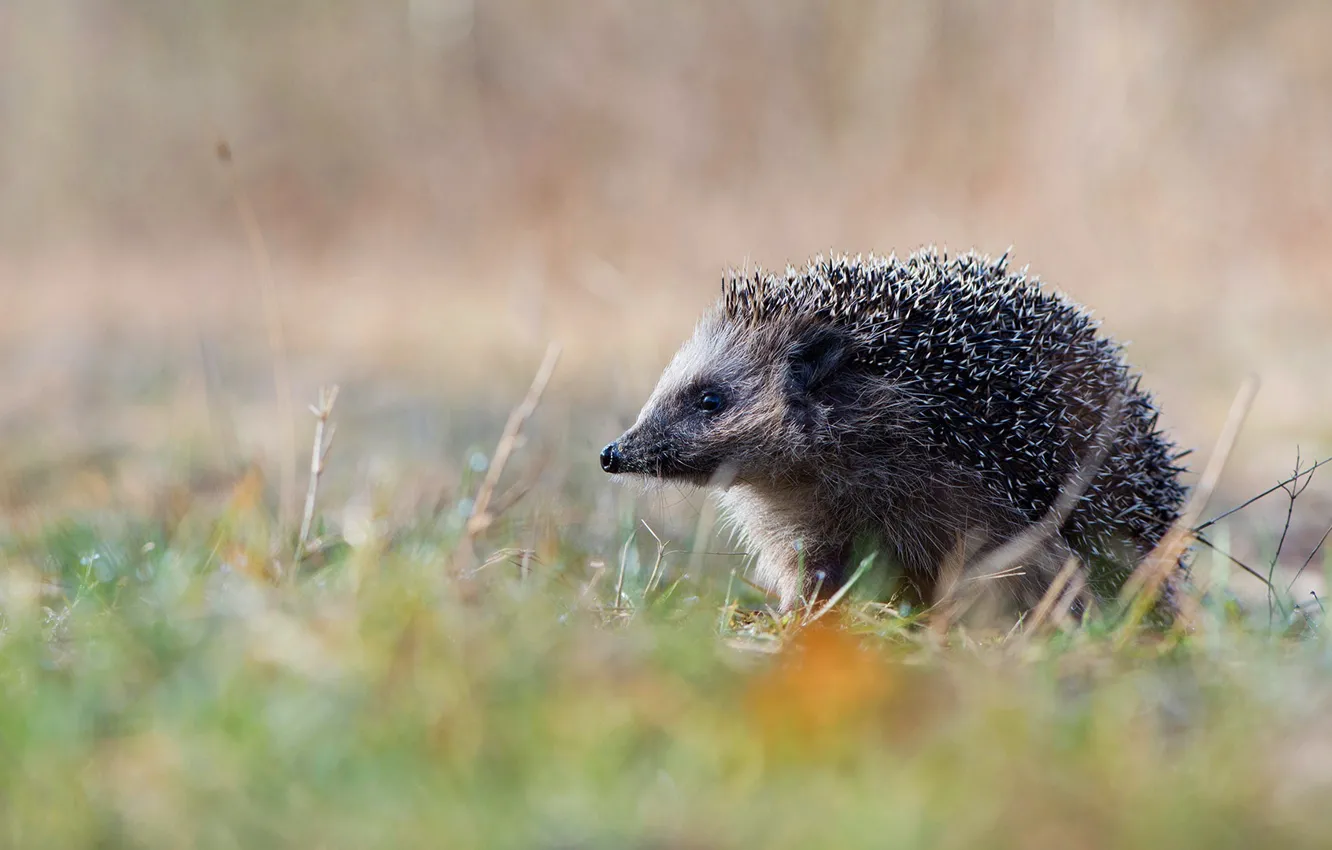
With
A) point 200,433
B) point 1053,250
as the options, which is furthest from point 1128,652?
point 1053,250

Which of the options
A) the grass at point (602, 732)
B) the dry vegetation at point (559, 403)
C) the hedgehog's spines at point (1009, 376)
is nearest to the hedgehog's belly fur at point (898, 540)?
the hedgehog's spines at point (1009, 376)

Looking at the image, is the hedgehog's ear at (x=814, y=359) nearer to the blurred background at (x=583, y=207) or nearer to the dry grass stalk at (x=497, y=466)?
the dry grass stalk at (x=497, y=466)

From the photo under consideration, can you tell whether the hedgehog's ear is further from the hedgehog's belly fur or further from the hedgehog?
the hedgehog's belly fur

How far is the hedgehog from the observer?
417 centimetres

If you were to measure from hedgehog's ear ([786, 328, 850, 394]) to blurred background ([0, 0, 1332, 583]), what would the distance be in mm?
1206

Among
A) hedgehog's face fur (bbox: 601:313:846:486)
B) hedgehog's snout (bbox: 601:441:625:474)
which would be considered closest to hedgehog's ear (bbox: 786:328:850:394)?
hedgehog's face fur (bbox: 601:313:846:486)

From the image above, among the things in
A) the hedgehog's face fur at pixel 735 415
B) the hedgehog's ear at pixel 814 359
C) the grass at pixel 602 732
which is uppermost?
the hedgehog's ear at pixel 814 359

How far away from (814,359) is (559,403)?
13.6 ft

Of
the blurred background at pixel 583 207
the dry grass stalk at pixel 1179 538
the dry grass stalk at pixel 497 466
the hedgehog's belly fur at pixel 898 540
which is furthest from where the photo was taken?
the blurred background at pixel 583 207

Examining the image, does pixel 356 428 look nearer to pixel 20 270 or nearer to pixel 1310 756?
pixel 1310 756

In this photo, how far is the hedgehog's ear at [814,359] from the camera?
4.50 m

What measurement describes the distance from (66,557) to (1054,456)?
3.32 m

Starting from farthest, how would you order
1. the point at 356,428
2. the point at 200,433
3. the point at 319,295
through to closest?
the point at 319,295, the point at 356,428, the point at 200,433

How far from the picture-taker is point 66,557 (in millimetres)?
4500
